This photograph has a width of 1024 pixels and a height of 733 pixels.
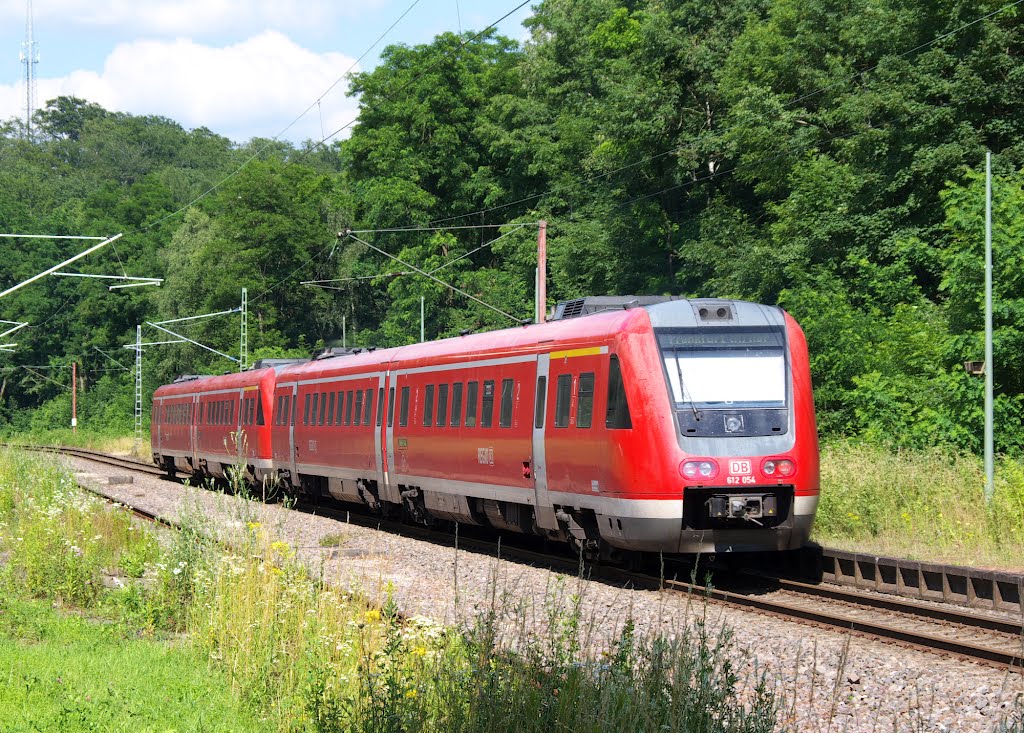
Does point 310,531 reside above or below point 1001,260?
below

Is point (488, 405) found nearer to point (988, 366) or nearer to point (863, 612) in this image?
point (988, 366)

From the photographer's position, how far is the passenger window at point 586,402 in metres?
14.9

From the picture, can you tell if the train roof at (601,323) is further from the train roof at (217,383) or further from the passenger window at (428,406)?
the train roof at (217,383)

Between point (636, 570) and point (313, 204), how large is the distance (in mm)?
70496

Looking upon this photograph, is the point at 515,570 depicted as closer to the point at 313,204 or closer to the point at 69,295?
the point at 313,204

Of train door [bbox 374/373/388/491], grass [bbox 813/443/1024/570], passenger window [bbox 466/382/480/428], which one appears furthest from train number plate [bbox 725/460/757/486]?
train door [bbox 374/373/388/491]

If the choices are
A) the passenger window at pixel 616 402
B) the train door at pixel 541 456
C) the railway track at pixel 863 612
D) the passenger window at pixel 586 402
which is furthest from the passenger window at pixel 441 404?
the passenger window at pixel 616 402

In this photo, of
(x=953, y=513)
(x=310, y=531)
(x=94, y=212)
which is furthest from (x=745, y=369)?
(x=94, y=212)

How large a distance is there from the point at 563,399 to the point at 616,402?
59.8 inches

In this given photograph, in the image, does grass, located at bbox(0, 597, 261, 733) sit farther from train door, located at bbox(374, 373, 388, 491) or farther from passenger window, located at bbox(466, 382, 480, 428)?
train door, located at bbox(374, 373, 388, 491)

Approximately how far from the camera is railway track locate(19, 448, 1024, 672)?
404 inches

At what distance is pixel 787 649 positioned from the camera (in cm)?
1034

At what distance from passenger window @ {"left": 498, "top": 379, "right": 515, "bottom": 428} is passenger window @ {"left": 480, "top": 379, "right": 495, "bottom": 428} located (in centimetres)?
32

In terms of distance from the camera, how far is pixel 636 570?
50.0 feet
